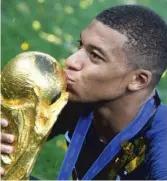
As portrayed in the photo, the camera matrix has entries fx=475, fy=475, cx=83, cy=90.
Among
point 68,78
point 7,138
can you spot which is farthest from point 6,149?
point 68,78

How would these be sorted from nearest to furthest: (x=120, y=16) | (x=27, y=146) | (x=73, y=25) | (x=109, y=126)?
(x=27, y=146) → (x=120, y=16) → (x=109, y=126) → (x=73, y=25)

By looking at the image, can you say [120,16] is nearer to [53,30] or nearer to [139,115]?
[139,115]

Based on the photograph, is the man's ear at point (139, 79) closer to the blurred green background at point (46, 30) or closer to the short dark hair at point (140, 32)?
the short dark hair at point (140, 32)

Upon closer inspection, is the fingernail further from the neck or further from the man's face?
the neck

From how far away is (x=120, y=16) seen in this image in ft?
3.58

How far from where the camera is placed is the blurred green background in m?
1.99

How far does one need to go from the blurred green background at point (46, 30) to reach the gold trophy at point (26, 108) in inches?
39.2

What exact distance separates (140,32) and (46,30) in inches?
42.4

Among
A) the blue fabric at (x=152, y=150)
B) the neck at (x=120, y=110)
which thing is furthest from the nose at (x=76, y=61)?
the blue fabric at (x=152, y=150)

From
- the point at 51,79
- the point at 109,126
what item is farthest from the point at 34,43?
the point at 51,79

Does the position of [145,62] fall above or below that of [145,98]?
above

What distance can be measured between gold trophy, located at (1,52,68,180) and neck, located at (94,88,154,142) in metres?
0.22

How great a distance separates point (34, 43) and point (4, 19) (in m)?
0.19

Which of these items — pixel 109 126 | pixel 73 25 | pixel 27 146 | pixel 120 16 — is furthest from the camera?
pixel 73 25
